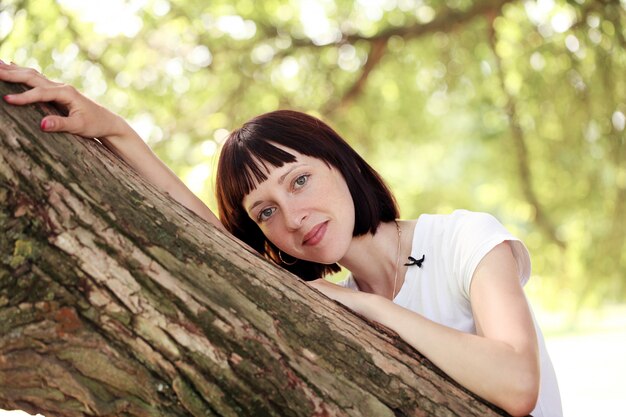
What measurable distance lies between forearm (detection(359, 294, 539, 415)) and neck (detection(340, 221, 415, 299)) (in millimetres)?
650

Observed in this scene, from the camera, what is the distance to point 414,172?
11.4 metres

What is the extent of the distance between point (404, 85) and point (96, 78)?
8.36 ft

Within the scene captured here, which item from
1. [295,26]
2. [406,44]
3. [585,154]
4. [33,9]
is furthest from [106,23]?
[585,154]

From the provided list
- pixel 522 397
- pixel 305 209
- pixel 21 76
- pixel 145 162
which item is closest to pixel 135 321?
pixel 21 76

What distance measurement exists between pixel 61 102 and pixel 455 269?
1.02 m

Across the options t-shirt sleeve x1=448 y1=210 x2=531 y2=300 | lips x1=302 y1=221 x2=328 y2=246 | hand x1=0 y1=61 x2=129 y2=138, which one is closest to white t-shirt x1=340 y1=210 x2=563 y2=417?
t-shirt sleeve x1=448 y1=210 x2=531 y2=300

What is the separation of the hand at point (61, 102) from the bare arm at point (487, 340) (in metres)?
0.60

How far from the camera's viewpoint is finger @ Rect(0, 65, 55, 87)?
1441 millimetres

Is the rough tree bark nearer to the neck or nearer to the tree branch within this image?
the neck

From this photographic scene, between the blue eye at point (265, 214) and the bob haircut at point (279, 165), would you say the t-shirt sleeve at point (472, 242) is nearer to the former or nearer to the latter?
the bob haircut at point (279, 165)

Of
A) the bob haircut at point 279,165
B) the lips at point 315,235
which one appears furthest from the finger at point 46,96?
the lips at point 315,235

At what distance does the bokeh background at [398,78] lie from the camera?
5.21 metres

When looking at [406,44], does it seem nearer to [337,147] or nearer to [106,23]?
A: [106,23]

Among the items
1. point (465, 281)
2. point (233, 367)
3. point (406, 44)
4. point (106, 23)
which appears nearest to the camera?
point (233, 367)
